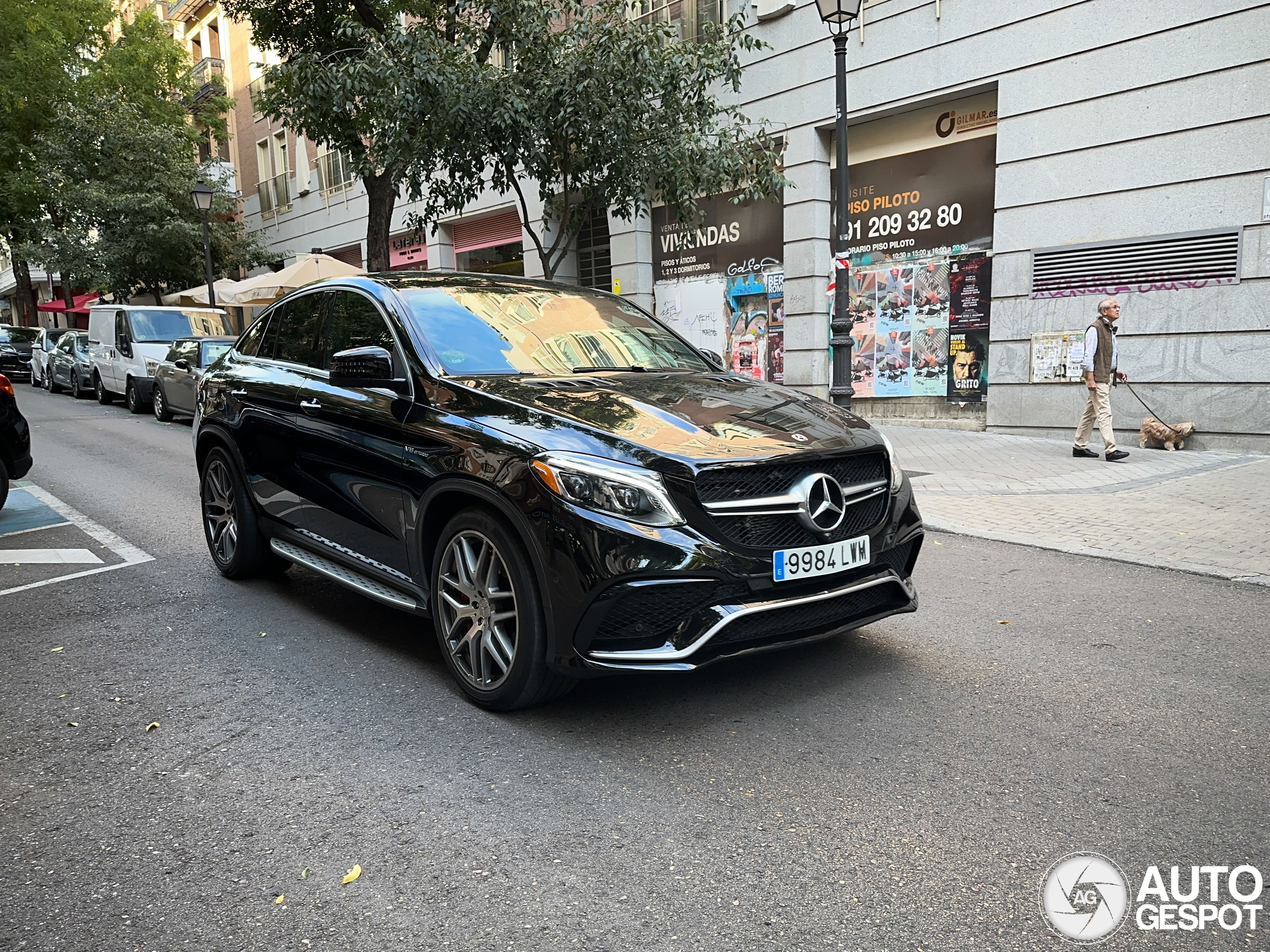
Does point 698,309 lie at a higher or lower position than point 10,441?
higher

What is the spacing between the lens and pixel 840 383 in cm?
1005

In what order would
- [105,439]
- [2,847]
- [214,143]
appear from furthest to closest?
[214,143] → [105,439] → [2,847]

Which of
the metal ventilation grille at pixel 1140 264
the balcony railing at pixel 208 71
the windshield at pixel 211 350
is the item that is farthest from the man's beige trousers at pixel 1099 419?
the balcony railing at pixel 208 71

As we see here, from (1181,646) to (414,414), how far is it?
11.9 feet

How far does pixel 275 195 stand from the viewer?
104 feet

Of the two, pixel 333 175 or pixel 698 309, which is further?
pixel 333 175

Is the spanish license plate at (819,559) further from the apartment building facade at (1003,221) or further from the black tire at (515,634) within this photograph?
the apartment building facade at (1003,221)

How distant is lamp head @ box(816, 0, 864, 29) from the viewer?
9.60 metres

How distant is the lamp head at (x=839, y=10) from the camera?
960 centimetres

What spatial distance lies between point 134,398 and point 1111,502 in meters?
15.7

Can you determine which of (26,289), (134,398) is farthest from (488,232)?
(26,289)

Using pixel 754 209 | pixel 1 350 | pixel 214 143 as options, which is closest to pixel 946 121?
pixel 754 209

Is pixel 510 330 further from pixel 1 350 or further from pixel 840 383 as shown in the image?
pixel 1 350

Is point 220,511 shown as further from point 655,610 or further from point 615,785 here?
point 615,785
